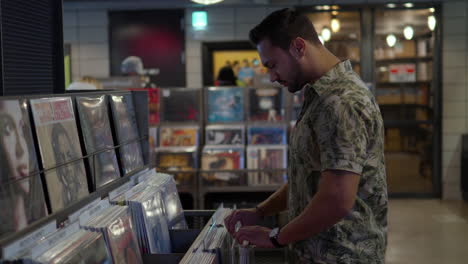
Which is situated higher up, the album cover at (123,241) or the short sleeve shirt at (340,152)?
the short sleeve shirt at (340,152)

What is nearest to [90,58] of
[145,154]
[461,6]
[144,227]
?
[461,6]

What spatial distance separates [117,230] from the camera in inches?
75.9

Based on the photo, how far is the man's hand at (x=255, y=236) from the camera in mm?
1884

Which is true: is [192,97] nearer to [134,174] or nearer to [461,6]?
[134,174]

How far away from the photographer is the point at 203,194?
222 inches

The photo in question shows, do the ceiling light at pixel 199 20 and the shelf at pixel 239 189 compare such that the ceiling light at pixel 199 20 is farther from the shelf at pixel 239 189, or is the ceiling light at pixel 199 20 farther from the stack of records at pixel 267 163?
the shelf at pixel 239 189

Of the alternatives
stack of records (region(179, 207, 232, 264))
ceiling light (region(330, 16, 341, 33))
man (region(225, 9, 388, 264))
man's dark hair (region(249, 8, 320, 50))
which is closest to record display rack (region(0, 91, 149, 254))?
stack of records (region(179, 207, 232, 264))

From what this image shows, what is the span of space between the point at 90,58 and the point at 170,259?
767 centimetres

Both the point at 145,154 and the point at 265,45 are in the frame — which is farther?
the point at 145,154

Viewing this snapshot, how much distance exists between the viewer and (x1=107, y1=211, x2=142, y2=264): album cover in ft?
6.15

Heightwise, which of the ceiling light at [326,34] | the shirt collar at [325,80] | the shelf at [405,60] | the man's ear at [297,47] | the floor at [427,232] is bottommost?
the floor at [427,232]

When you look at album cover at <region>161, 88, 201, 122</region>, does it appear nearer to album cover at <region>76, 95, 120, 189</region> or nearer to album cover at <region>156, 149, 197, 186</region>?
album cover at <region>156, 149, 197, 186</region>

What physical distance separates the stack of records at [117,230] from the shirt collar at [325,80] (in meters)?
0.74

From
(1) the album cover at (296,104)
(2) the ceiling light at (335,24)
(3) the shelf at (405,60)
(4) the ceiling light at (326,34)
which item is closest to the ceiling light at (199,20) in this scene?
(4) the ceiling light at (326,34)
